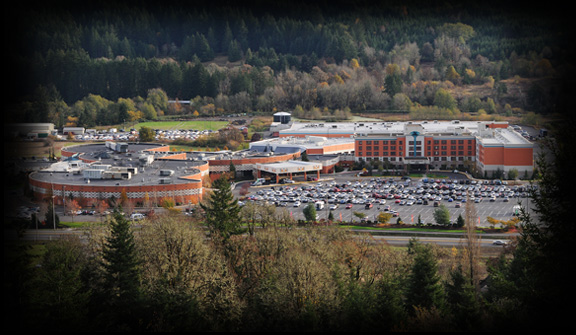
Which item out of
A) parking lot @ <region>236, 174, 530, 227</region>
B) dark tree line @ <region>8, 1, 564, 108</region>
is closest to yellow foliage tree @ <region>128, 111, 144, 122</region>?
dark tree line @ <region>8, 1, 564, 108</region>

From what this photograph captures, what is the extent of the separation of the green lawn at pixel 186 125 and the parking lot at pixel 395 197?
33.2 ft

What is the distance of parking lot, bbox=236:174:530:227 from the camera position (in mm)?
12281

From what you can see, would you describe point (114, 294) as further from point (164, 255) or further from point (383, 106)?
point (383, 106)

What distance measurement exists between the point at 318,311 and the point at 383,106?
2539 cm

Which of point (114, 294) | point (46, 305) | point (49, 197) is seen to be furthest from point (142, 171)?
point (46, 305)

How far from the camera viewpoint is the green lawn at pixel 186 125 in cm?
2572

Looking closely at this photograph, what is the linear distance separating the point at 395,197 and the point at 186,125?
1386 cm

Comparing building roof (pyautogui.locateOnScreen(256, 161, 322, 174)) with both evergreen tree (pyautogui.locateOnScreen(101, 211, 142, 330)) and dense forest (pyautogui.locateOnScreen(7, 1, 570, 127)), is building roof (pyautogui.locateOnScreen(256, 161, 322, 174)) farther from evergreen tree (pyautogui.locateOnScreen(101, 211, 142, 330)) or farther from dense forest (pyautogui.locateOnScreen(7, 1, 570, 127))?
evergreen tree (pyautogui.locateOnScreen(101, 211, 142, 330))

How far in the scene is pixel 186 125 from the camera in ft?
86.0

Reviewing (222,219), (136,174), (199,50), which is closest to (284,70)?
(199,50)

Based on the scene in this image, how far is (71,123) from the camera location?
85.0 feet

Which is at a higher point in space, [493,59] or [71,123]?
[493,59]

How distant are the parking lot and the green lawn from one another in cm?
1013

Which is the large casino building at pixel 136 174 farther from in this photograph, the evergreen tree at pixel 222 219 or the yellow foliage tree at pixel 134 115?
the yellow foliage tree at pixel 134 115
